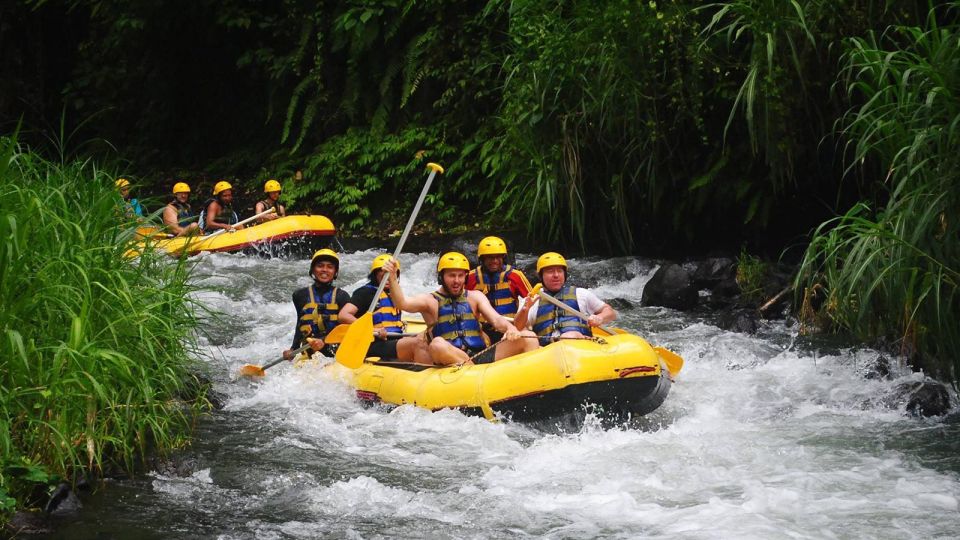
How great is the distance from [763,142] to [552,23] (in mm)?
2636

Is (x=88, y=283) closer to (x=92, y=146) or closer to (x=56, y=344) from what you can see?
(x=56, y=344)

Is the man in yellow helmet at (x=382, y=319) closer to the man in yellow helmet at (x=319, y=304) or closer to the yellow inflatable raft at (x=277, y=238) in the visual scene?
the man in yellow helmet at (x=319, y=304)

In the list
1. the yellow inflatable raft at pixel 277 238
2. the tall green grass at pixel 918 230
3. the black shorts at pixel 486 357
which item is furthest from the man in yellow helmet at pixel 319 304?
the yellow inflatable raft at pixel 277 238

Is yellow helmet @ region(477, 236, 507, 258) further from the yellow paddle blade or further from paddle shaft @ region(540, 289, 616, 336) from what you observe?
the yellow paddle blade

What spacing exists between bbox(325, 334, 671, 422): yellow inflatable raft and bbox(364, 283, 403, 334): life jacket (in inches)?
53.6

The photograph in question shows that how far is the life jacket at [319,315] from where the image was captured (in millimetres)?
7711

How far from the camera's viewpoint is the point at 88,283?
486cm

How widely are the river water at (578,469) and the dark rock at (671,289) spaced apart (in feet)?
5.73

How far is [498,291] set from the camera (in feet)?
25.0

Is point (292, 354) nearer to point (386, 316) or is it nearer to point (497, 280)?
point (386, 316)

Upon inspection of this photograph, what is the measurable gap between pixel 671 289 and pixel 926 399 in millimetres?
3509

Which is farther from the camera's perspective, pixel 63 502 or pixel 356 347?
pixel 356 347

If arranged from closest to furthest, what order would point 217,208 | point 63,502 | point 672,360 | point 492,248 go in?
point 63,502, point 672,360, point 492,248, point 217,208

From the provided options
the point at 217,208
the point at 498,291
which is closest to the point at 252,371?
the point at 498,291
